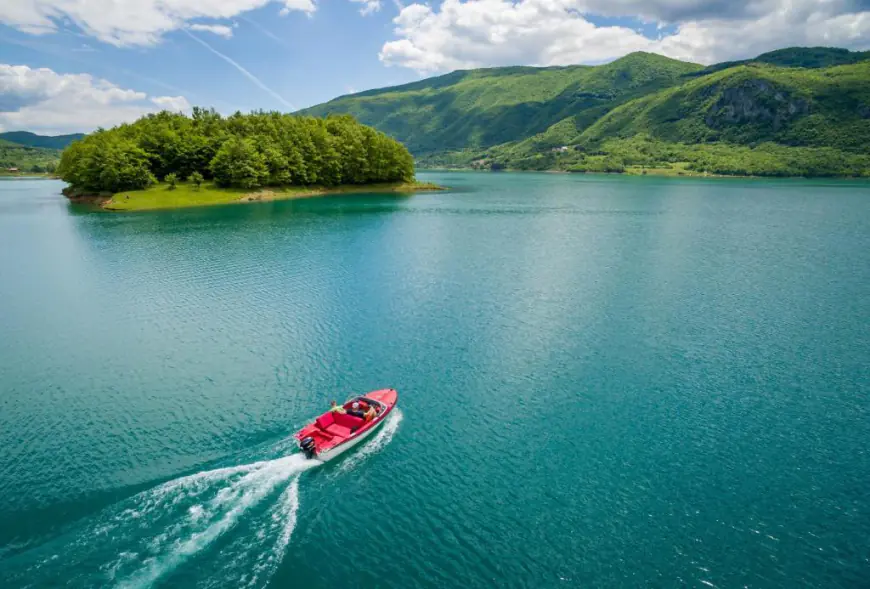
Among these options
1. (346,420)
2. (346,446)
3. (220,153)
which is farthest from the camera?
(220,153)

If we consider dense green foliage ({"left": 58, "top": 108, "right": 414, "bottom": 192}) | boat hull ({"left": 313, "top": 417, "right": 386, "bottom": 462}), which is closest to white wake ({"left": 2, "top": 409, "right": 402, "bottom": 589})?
boat hull ({"left": 313, "top": 417, "right": 386, "bottom": 462})

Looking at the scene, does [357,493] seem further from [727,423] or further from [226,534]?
[727,423]

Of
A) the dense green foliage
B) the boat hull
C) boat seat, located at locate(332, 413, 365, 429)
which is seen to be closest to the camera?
the boat hull

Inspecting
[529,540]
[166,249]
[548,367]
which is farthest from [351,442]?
[166,249]

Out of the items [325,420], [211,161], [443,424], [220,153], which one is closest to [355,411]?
[325,420]

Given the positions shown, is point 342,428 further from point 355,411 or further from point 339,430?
point 355,411

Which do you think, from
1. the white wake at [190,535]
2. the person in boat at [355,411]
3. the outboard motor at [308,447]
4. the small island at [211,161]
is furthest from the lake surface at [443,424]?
the small island at [211,161]

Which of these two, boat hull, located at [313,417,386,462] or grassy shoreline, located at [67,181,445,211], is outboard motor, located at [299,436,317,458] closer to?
boat hull, located at [313,417,386,462]
